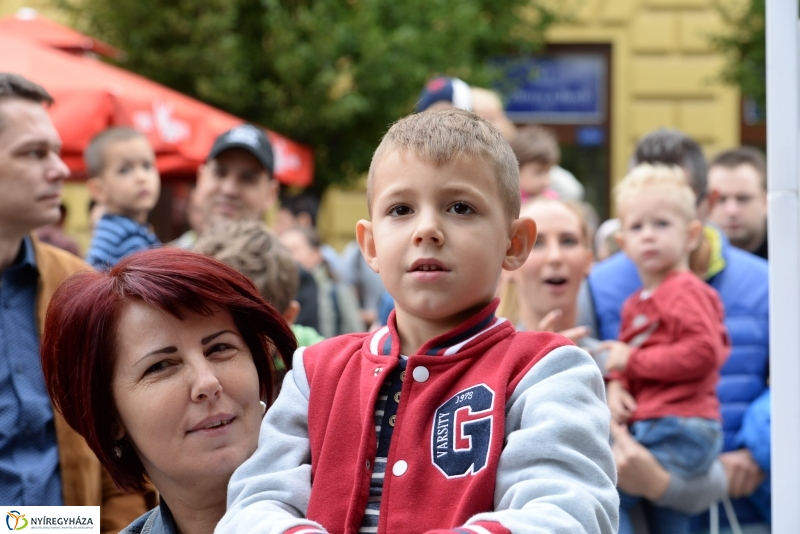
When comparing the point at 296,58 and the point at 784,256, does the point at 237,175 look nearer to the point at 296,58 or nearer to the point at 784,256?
the point at 784,256

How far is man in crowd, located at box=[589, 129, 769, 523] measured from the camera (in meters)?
4.05

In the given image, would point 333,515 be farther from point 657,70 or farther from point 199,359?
point 657,70

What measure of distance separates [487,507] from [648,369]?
81.0 inches

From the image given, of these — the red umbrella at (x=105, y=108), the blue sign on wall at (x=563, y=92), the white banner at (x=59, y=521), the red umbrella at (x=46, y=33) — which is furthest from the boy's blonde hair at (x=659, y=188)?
the blue sign on wall at (x=563, y=92)

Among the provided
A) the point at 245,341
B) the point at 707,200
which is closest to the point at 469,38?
the point at 707,200

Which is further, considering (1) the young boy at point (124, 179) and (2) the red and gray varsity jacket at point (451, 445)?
(1) the young boy at point (124, 179)

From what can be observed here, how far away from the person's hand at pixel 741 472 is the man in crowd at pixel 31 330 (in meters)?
2.15

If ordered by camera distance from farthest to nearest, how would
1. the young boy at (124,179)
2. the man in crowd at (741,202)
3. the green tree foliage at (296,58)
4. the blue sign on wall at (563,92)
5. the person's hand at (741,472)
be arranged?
the blue sign on wall at (563,92)
the green tree foliage at (296,58)
the man in crowd at (741,202)
the young boy at (124,179)
the person's hand at (741,472)

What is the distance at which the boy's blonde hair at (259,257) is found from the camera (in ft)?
11.3

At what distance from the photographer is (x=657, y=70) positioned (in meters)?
13.9

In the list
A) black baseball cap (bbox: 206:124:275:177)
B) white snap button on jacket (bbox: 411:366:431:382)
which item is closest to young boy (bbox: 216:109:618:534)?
white snap button on jacket (bbox: 411:366:431:382)

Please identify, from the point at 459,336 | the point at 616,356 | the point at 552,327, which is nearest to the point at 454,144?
the point at 459,336

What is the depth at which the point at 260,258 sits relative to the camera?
3.48 metres

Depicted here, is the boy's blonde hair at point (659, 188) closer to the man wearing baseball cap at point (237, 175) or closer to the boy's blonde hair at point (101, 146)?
the man wearing baseball cap at point (237, 175)
